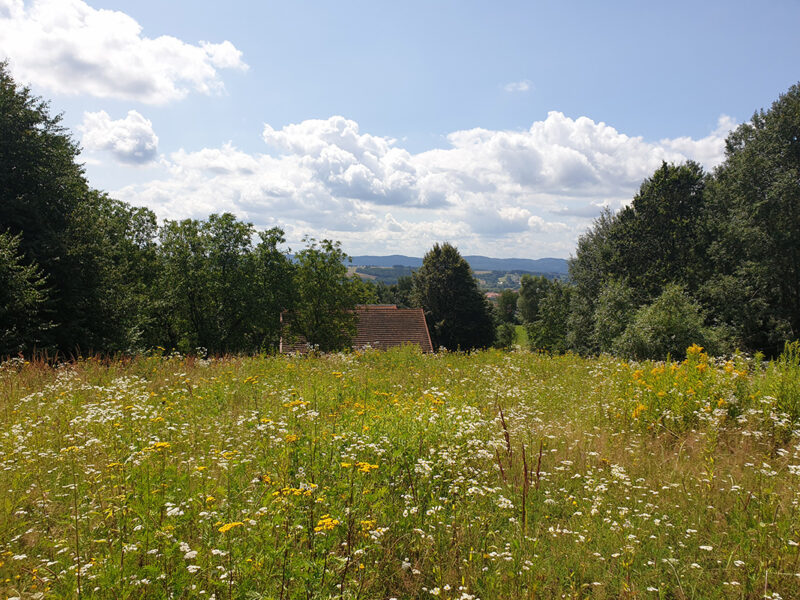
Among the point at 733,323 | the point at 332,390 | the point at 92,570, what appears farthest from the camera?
the point at 733,323

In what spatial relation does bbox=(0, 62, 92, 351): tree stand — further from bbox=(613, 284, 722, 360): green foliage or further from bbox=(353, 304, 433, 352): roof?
bbox=(613, 284, 722, 360): green foliage

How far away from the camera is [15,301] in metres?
11.9

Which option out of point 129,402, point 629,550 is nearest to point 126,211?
point 129,402

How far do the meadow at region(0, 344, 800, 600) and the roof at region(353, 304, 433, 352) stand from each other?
23094 mm

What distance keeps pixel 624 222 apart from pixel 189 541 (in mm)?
31072

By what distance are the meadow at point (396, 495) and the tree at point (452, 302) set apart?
3947cm

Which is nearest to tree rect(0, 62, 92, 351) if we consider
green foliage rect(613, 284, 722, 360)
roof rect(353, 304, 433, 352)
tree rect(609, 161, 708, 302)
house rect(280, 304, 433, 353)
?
house rect(280, 304, 433, 353)

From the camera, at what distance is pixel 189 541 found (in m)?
3.14

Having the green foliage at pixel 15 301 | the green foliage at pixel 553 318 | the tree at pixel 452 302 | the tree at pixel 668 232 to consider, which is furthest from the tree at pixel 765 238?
the green foliage at pixel 15 301

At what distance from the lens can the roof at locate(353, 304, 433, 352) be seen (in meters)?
30.5

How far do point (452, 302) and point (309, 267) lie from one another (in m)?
21.4

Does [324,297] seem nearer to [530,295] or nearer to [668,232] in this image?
[668,232]

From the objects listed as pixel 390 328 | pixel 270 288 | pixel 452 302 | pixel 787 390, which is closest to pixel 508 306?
pixel 452 302

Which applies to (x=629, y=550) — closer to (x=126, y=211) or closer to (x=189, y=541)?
(x=189, y=541)
